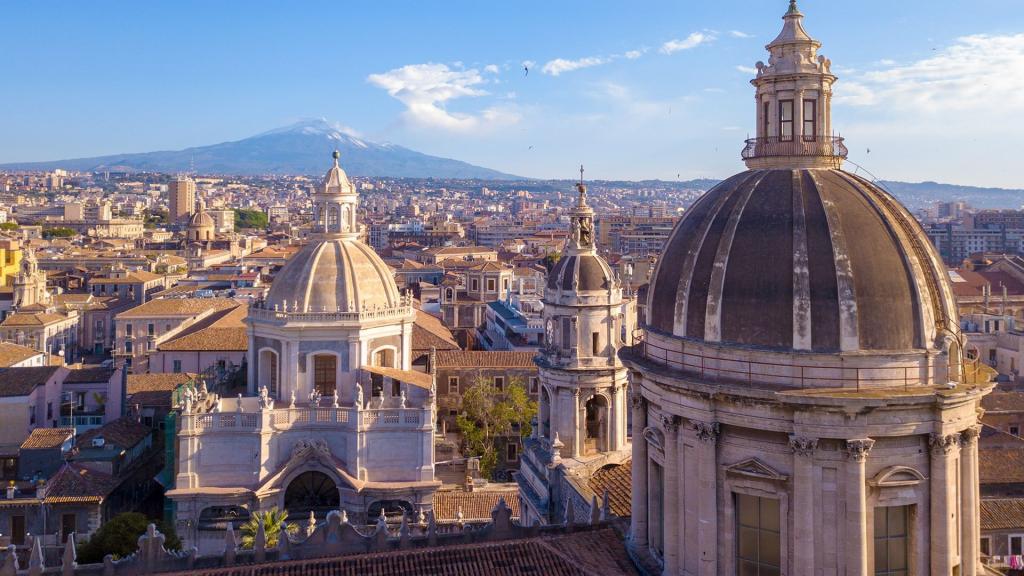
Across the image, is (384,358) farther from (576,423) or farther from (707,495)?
(707,495)

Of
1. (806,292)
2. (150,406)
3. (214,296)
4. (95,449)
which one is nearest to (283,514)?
(95,449)

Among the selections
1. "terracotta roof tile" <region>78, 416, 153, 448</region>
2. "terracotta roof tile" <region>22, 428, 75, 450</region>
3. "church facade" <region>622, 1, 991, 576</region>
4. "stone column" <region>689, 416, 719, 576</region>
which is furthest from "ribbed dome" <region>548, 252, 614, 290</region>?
"terracotta roof tile" <region>22, 428, 75, 450</region>

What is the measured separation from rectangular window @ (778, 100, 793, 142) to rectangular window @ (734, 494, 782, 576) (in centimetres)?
706

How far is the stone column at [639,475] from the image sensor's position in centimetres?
1925

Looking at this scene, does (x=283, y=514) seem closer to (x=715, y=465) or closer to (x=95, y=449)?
(x=95, y=449)

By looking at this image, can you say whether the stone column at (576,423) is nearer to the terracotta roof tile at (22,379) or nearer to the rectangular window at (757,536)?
the rectangular window at (757,536)

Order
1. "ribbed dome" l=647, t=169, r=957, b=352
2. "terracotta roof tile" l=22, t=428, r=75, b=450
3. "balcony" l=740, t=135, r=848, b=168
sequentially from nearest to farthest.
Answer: "ribbed dome" l=647, t=169, r=957, b=352
"balcony" l=740, t=135, r=848, b=168
"terracotta roof tile" l=22, t=428, r=75, b=450

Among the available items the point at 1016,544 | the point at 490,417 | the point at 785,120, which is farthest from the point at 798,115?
the point at 490,417

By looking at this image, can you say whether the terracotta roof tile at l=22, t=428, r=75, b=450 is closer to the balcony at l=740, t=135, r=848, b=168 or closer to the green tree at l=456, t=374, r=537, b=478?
the green tree at l=456, t=374, r=537, b=478

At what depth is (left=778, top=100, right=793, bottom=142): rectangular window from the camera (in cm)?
1886

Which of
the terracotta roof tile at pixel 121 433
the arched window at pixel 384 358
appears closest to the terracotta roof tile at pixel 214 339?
the terracotta roof tile at pixel 121 433

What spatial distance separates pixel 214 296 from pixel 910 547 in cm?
Answer: 7281

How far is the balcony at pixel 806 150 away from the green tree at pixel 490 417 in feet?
100

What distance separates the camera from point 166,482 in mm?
40031
